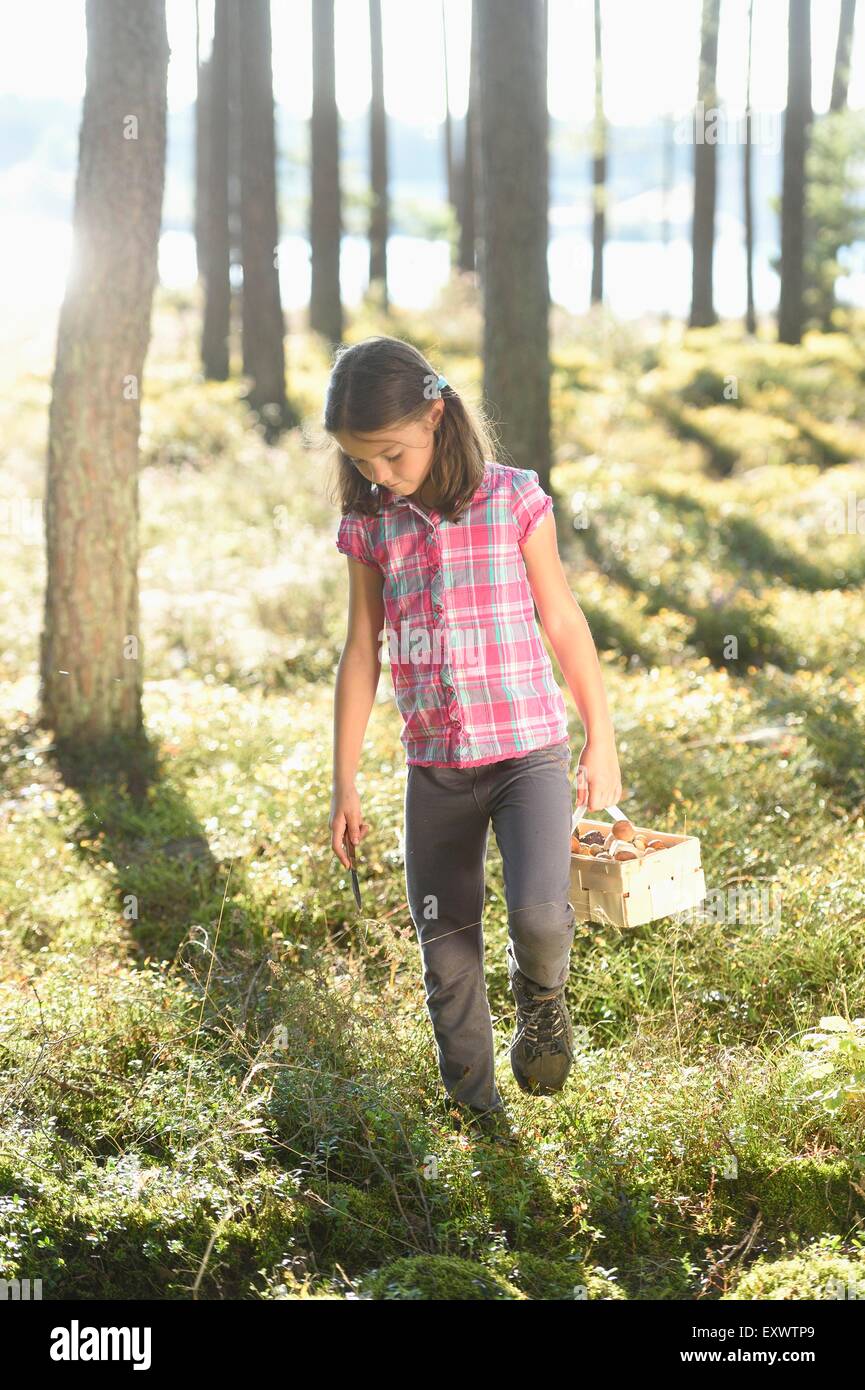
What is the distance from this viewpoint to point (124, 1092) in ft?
12.3

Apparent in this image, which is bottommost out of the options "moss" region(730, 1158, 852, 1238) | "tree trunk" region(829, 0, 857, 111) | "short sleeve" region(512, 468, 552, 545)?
"moss" region(730, 1158, 852, 1238)

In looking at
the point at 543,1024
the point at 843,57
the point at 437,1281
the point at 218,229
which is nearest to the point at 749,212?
the point at 843,57

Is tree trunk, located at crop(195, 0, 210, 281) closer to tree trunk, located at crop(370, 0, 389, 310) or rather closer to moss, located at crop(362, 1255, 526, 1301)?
tree trunk, located at crop(370, 0, 389, 310)

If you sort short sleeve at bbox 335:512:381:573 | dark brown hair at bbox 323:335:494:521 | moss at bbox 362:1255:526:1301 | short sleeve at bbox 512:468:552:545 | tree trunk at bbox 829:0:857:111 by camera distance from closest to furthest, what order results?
moss at bbox 362:1255:526:1301
dark brown hair at bbox 323:335:494:521
short sleeve at bbox 512:468:552:545
short sleeve at bbox 335:512:381:573
tree trunk at bbox 829:0:857:111

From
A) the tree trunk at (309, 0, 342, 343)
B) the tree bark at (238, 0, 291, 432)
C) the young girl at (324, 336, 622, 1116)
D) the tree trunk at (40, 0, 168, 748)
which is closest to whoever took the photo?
the young girl at (324, 336, 622, 1116)

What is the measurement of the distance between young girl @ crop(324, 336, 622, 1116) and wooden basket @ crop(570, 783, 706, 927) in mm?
185

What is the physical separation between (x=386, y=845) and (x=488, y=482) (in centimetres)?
230

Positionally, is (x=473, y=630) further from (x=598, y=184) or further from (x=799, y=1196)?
(x=598, y=184)

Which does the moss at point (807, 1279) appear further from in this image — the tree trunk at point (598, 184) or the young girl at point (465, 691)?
the tree trunk at point (598, 184)

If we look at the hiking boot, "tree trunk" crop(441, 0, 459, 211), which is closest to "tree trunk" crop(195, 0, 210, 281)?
"tree trunk" crop(441, 0, 459, 211)

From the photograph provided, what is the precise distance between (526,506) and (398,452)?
0.40 m

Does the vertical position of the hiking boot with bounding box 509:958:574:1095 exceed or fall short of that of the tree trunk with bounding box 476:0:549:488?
it falls short

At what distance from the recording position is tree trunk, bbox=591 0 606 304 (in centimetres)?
2497

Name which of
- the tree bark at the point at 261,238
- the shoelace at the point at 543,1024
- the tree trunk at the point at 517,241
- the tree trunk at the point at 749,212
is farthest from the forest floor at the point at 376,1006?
the tree trunk at the point at 749,212
